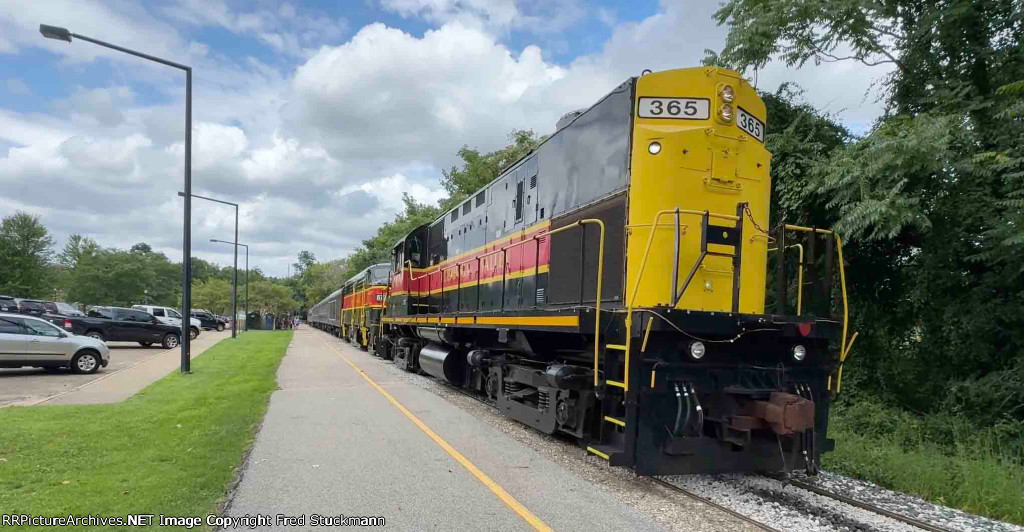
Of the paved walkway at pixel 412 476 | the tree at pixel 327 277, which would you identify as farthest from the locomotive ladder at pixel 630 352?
the tree at pixel 327 277

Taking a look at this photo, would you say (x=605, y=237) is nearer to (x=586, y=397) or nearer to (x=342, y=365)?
(x=586, y=397)

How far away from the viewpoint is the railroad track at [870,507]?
16.5 ft

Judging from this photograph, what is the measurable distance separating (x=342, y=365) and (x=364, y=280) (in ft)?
31.1

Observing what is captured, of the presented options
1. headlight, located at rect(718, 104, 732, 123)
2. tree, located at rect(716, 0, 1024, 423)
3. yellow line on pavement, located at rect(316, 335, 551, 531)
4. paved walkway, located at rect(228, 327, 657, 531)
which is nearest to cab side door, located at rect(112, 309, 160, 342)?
paved walkway, located at rect(228, 327, 657, 531)

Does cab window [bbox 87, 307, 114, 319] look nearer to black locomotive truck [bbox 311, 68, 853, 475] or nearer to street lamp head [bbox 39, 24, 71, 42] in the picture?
street lamp head [bbox 39, 24, 71, 42]

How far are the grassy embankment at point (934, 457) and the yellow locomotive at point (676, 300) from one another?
3.92 ft

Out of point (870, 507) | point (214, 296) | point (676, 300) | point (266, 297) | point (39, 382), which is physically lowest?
point (214, 296)

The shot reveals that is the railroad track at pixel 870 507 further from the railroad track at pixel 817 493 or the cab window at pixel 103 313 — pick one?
the cab window at pixel 103 313

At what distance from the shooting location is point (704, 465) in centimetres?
573

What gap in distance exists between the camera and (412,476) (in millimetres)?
6219

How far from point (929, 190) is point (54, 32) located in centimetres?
1627

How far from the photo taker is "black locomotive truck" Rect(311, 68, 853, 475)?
18.6ft

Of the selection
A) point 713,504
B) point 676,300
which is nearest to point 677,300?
point 676,300

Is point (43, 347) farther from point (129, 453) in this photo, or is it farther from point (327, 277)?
point (327, 277)
